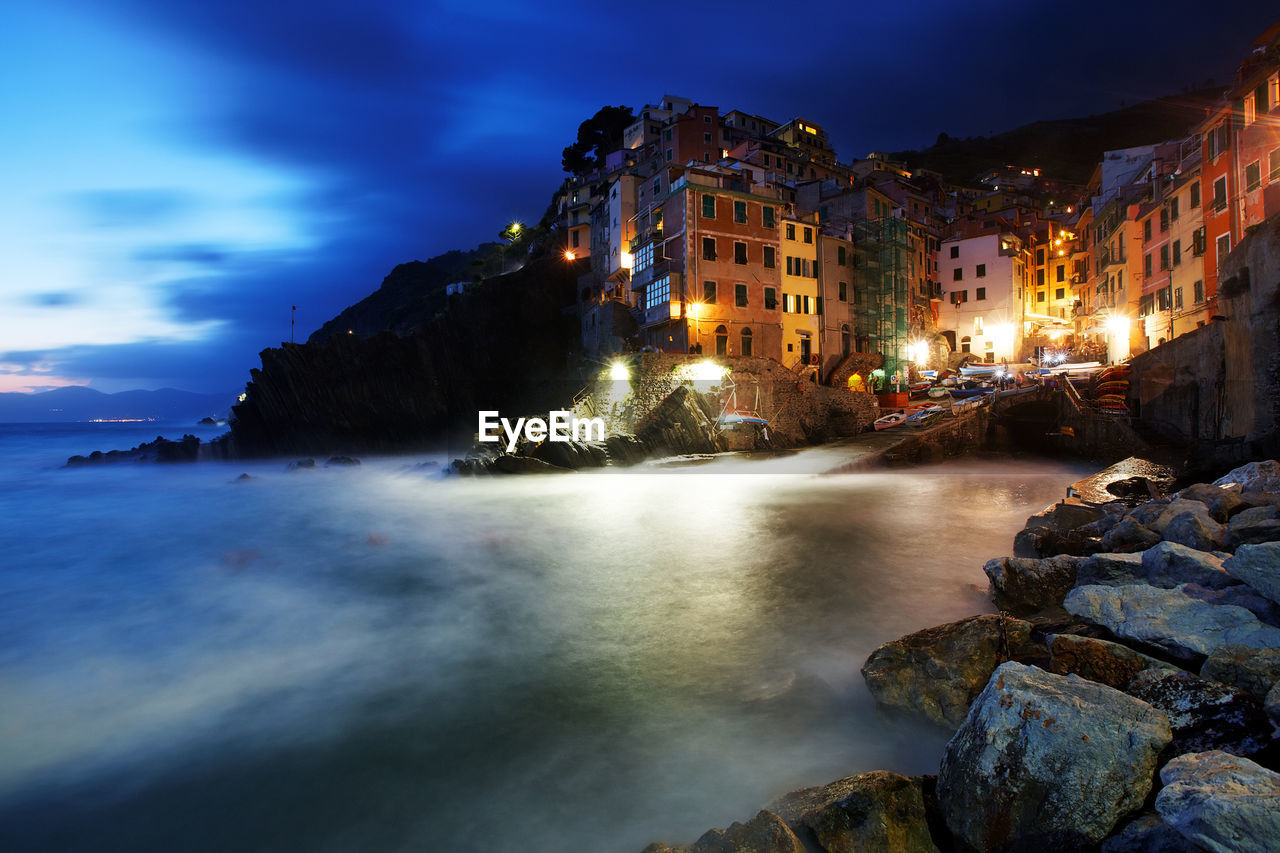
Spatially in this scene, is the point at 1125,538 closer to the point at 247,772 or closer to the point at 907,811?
the point at 907,811

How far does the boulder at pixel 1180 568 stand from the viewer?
687 centimetres

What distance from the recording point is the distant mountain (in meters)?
138

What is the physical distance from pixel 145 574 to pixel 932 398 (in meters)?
42.6

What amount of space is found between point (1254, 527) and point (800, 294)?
38.7 meters

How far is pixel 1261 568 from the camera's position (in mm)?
5910

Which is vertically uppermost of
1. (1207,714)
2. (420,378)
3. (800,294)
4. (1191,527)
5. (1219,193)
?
(1219,193)

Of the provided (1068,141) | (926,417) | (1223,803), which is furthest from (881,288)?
(1068,141)

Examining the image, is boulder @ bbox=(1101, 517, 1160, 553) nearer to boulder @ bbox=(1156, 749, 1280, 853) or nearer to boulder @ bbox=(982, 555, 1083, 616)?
boulder @ bbox=(982, 555, 1083, 616)

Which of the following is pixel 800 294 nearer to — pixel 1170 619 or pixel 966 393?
pixel 966 393

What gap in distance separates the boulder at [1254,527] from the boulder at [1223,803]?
5425 mm

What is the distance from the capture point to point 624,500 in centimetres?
2386

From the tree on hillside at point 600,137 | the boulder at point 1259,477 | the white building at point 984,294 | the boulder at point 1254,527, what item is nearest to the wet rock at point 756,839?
the boulder at point 1254,527

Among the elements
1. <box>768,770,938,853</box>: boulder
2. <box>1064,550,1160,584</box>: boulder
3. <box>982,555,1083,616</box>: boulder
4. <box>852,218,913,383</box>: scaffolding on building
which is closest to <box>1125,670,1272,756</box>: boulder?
<box>768,770,938,853</box>: boulder

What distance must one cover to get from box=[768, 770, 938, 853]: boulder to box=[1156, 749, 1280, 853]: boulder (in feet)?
4.64
